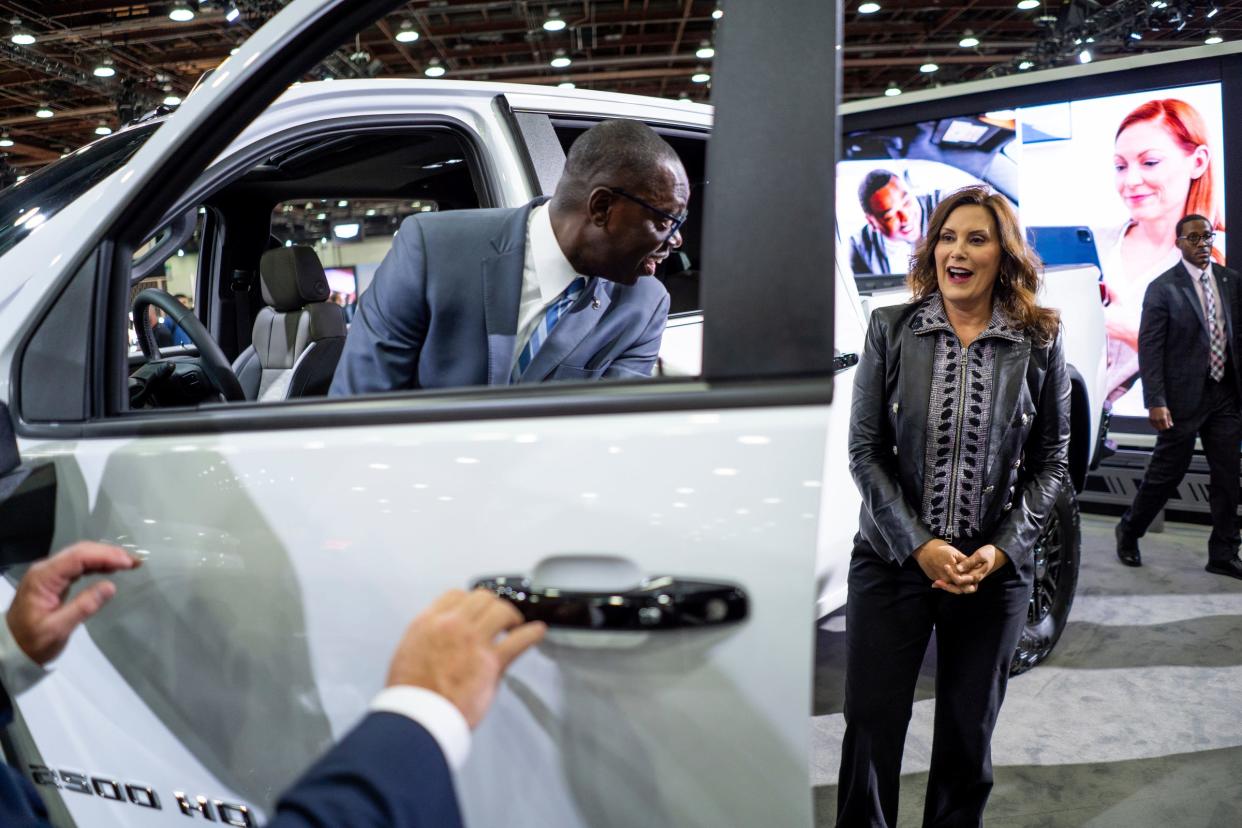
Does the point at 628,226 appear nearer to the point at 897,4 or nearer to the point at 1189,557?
the point at 1189,557

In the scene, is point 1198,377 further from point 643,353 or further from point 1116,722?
point 643,353

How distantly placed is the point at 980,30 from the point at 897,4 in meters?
2.55

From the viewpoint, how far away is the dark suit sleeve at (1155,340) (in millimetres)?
4516

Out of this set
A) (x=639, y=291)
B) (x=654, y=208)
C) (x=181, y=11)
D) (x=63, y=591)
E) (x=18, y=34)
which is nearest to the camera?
(x=63, y=591)

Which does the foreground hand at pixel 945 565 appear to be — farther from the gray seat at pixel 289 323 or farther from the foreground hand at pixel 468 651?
the gray seat at pixel 289 323

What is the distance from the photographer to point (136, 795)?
1.06 m

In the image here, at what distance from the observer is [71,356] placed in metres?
1.12

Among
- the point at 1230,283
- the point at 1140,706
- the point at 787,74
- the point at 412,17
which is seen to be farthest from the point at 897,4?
the point at 787,74

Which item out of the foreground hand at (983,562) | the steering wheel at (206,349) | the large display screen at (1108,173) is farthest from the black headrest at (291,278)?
the large display screen at (1108,173)

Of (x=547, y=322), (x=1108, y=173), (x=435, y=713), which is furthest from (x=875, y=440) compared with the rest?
(x=1108, y=173)

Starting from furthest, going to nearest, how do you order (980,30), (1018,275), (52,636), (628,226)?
(980,30)
(1018,275)
(628,226)
(52,636)

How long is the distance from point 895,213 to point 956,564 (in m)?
7.00

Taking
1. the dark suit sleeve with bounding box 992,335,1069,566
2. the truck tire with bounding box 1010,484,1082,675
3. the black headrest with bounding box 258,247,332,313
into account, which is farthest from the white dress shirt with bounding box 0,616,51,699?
the truck tire with bounding box 1010,484,1082,675

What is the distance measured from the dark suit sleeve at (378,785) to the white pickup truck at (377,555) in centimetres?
10
